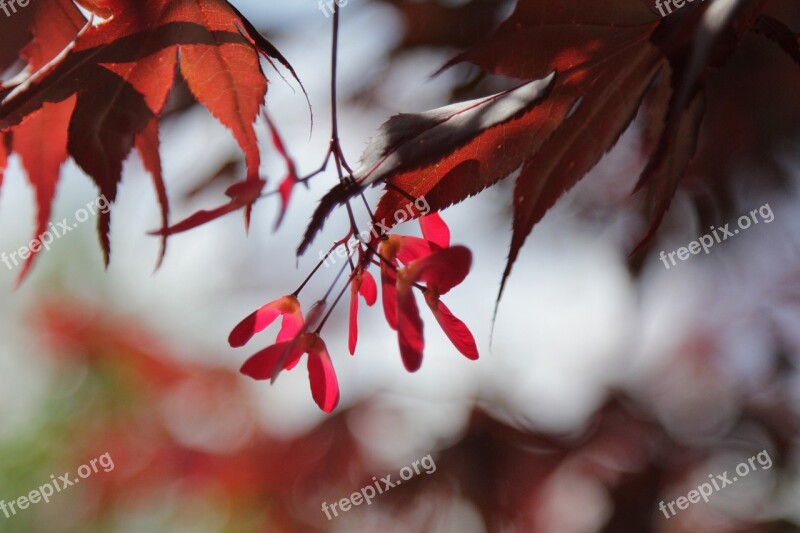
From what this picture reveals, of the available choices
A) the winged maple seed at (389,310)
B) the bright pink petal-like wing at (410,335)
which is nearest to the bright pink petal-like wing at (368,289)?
the winged maple seed at (389,310)

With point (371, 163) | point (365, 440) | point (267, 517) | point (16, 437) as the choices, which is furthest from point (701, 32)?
point (16, 437)

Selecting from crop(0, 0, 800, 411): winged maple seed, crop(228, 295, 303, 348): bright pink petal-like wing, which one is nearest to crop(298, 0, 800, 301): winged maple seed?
crop(0, 0, 800, 411): winged maple seed

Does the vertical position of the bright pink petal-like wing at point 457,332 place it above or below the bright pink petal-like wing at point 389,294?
below

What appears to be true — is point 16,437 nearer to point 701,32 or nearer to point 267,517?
point 267,517

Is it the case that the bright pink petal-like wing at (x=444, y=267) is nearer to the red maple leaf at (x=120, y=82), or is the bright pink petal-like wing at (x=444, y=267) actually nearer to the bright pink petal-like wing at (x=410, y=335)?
the bright pink petal-like wing at (x=410, y=335)

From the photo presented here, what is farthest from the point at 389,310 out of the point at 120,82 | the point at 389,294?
the point at 120,82

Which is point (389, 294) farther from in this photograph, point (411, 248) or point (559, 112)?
point (559, 112)
